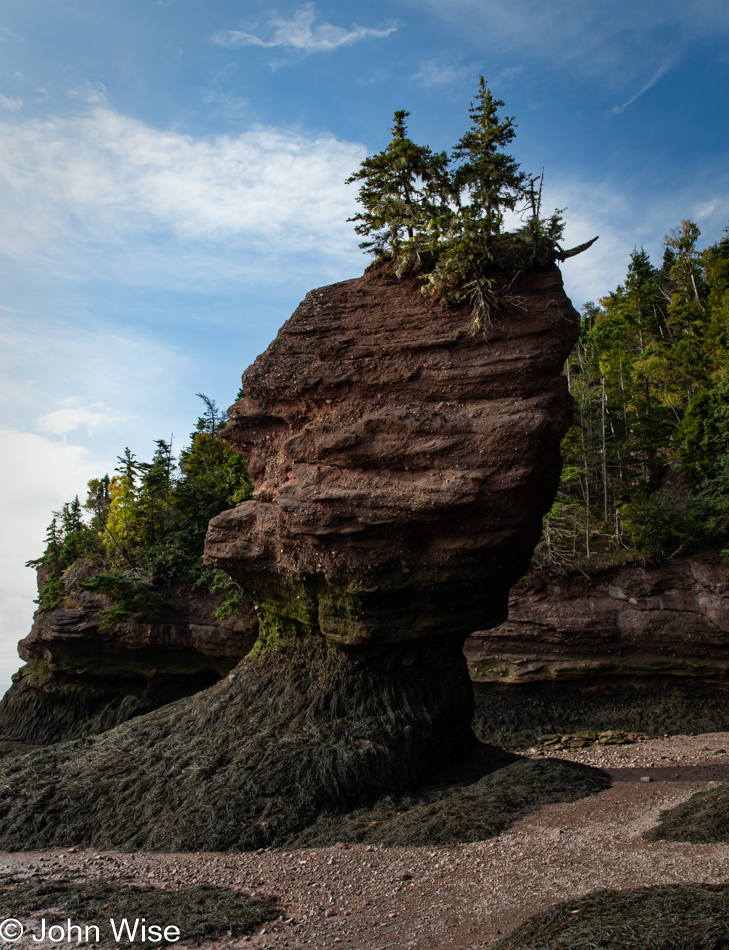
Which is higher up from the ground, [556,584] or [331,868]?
[556,584]

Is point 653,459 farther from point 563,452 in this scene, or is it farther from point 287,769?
point 287,769

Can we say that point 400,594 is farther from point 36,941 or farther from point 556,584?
point 556,584

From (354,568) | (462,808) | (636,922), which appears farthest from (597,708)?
(636,922)

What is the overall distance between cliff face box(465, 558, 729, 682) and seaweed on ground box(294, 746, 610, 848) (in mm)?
8593

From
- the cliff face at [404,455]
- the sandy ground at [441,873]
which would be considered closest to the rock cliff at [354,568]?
the cliff face at [404,455]

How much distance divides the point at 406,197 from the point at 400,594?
318 inches

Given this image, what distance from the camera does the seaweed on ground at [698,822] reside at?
7.39 meters

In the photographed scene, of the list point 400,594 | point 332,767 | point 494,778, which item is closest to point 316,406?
point 400,594

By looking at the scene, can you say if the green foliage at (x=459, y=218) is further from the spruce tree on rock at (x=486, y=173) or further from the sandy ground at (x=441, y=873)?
the sandy ground at (x=441, y=873)

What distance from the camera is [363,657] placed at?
12.1 meters

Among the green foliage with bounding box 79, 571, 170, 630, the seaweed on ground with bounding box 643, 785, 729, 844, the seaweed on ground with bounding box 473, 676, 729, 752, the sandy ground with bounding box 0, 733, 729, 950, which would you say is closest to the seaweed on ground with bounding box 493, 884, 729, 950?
the sandy ground with bounding box 0, 733, 729, 950

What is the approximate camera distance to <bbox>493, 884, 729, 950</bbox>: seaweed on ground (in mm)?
4512

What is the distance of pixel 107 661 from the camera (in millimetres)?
22016

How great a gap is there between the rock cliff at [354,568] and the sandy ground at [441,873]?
1.19 meters
